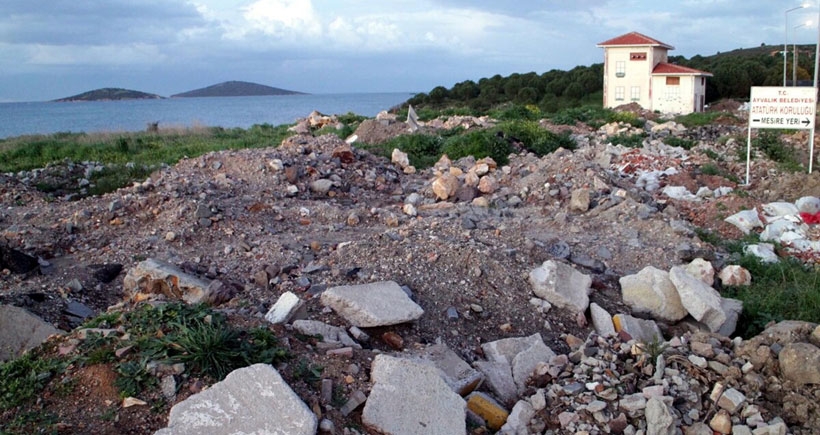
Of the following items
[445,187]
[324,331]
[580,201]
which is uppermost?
[445,187]

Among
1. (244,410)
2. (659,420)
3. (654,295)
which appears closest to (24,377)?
(244,410)

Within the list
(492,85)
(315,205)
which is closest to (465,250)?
(315,205)

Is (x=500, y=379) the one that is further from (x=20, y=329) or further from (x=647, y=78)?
(x=647, y=78)

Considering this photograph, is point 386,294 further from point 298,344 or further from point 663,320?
point 663,320

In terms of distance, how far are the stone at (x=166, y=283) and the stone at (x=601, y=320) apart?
119 inches

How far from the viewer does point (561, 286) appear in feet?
19.4

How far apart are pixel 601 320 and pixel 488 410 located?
1.95 m

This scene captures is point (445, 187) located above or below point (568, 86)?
below

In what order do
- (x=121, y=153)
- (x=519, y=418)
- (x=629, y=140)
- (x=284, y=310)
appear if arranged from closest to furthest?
(x=519, y=418) < (x=284, y=310) < (x=629, y=140) < (x=121, y=153)

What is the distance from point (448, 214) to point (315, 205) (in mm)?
1783

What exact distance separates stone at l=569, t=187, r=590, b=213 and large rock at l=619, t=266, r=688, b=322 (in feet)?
10.2

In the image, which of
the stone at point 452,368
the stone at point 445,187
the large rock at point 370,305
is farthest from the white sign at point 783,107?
the stone at point 452,368

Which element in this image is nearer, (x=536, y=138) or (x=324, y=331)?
(x=324, y=331)

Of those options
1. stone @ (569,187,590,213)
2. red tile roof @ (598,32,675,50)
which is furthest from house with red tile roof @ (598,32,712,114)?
stone @ (569,187,590,213)
